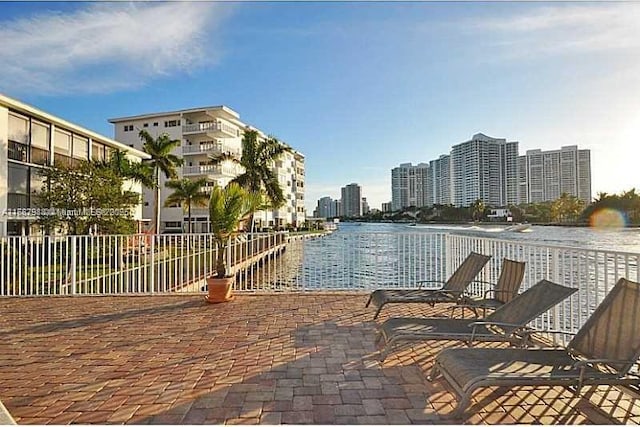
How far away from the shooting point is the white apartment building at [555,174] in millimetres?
46438

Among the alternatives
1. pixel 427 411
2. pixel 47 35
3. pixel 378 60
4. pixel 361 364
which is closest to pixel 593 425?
pixel 427 411

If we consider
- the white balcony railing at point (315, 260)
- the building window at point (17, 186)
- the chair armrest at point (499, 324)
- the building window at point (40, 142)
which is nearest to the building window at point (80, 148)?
the building window at point (40, 142)

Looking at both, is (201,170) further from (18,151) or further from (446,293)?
(446,293)

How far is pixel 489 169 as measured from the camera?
5141 centimetres

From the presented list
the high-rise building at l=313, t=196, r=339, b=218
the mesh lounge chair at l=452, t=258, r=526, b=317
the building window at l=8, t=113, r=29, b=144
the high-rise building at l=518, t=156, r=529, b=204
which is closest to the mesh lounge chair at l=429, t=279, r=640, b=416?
the mesh lounge chair at l=452, t=258, r=526, b=317

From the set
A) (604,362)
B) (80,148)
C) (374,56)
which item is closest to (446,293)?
(604,362)

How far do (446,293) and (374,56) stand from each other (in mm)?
5803

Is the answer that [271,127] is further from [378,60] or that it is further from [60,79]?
[378,60]

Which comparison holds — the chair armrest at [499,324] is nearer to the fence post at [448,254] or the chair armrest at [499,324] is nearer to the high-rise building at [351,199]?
the fence post at [448,254]

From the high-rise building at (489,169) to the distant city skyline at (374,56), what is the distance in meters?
37.4

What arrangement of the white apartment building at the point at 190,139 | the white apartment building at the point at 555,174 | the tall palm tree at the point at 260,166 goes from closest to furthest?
the tall palm tree at the point at 260,166
the white apartment building at the point at 190,139
the white apartment building at the point at 555,174

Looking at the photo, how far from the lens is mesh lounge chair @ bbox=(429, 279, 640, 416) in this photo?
2693 millimetres

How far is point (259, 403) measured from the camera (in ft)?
10.2

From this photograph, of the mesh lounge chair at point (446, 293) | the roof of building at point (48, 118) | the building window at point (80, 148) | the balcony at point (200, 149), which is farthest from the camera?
the balcony at point (200, 149)
